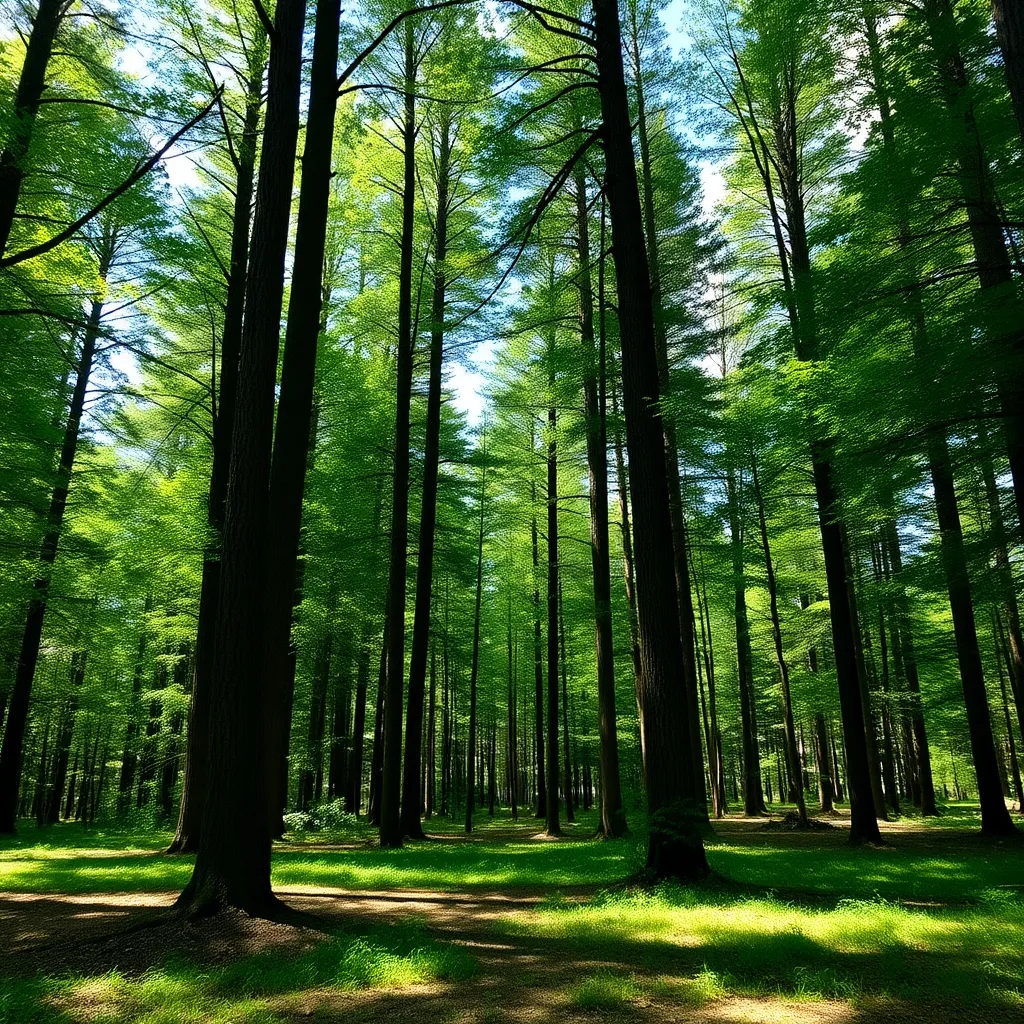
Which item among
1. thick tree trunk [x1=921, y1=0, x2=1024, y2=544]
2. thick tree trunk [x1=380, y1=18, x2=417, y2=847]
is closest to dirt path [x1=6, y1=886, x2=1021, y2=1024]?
thick tree trunk [x1=380, y1=18, x2=417, y2=847]

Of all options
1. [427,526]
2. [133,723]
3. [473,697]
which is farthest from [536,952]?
[133,723]

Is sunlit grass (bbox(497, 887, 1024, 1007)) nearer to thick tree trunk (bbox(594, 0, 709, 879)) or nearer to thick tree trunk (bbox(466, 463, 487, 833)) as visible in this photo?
thick tree trunk (bbox(594, 0, 709, 879))

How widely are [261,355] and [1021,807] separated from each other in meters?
25.6

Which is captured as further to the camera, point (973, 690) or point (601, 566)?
point (601, 566)

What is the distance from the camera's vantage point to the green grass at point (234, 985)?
3.13m

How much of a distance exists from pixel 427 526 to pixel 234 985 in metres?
9.80

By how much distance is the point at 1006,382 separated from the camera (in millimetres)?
6996

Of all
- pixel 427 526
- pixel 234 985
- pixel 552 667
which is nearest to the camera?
pixel 234 985

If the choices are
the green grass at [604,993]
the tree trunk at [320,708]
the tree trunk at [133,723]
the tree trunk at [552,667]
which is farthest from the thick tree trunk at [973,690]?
the tree trunk at [133,723]

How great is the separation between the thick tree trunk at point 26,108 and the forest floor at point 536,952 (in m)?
8.08

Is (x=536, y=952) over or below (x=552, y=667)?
below

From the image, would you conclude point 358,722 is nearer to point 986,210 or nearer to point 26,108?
point 26,108

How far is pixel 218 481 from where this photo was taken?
10.8m

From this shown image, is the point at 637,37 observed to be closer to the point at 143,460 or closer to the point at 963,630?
the point at 963,630
